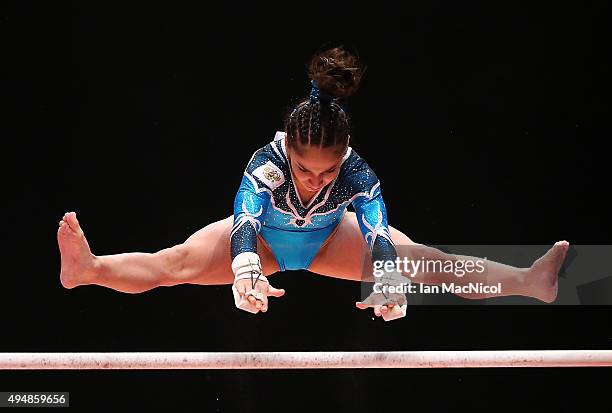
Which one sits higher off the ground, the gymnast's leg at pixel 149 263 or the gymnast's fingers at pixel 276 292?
the gymnast's leg at pixel 149 263

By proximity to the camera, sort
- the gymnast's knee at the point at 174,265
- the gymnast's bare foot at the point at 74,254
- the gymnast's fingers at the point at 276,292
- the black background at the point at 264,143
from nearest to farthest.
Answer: the gymnast's fingers at the point at 276,292, the gymnast's bare foot at the point at 74,254, the gymnast's knee at the point at 174,265, the black background at the point at 264,143

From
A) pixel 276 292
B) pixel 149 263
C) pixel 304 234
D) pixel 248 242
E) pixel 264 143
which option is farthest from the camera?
pixel 264 143

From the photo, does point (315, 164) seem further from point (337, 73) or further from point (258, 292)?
point (258, 292)

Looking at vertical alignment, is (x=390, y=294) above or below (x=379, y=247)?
below

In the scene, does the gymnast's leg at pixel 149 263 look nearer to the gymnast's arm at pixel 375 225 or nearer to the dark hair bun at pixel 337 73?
the gymnast's arm at pixel 375 225

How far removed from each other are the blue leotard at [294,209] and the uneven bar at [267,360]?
314mm

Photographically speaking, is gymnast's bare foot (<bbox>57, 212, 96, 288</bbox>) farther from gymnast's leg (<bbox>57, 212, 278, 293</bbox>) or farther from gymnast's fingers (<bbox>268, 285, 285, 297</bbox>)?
gymnast's fingers (<bbox>268, 285, 285, 297</bbox>)

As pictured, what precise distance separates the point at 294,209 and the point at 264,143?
2.93ft

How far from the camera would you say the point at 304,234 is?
8.91ft

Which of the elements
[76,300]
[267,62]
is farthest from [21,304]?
[267,62]

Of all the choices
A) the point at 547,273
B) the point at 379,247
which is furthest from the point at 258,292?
the point at 547,273

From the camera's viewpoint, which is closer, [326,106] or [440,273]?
[326,106]

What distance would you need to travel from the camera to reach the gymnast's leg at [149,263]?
8.03ft

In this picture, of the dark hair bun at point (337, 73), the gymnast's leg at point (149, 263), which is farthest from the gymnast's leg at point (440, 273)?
the dark hair bun at point (337, 73)
